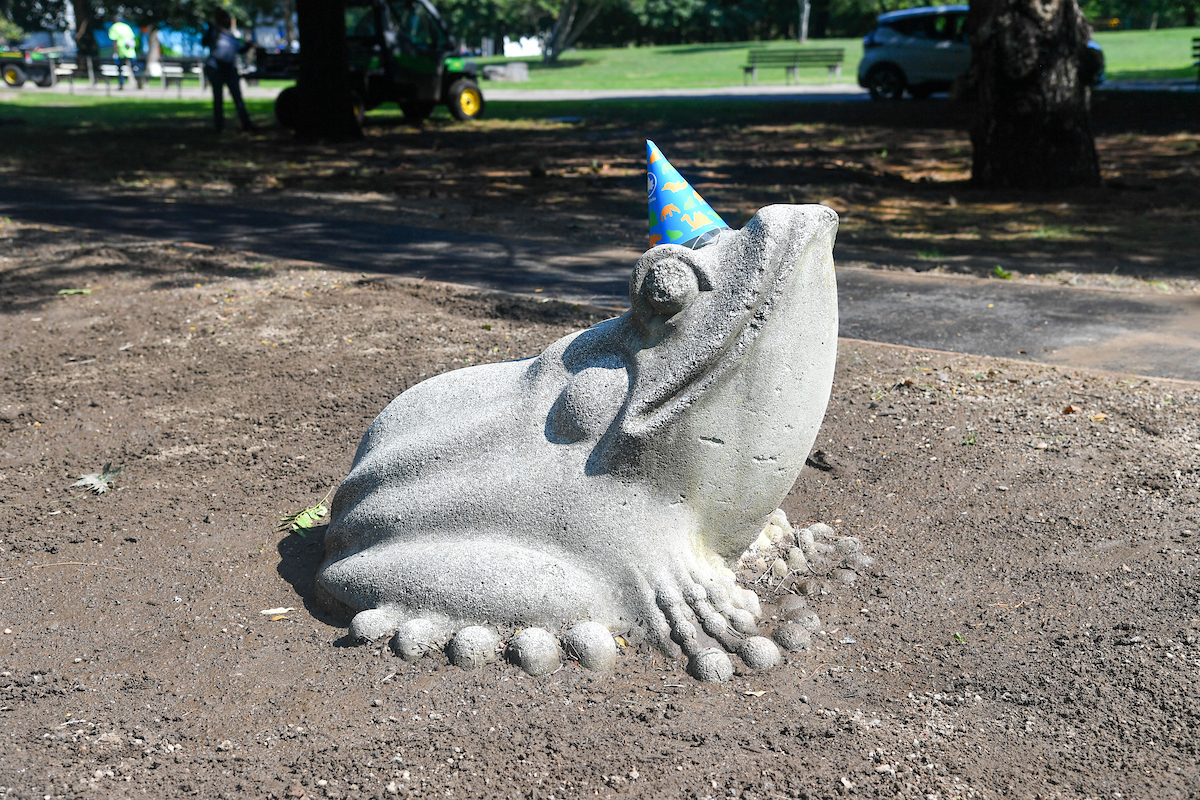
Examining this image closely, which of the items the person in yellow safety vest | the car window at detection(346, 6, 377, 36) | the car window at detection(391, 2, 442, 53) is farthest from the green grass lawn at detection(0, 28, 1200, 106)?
the car window at detection(391, 2, 442, 53)

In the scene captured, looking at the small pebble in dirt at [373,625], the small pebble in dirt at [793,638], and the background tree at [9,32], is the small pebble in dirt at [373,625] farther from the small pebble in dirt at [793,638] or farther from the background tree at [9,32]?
the background tree at [9,32]

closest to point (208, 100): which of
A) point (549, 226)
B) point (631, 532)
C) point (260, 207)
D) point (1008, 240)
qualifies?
point (260, 207)

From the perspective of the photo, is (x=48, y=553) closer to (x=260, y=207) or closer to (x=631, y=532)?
(x=631, y=532)

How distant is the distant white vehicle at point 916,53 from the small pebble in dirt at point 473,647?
21.7 m

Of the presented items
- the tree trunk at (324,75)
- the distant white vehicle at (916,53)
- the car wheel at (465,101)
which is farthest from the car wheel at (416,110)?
the distant white vehicle at (916,53)

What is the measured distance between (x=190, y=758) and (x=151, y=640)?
752 millimetres

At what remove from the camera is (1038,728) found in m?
2.77

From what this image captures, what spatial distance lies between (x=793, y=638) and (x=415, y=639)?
3.89 feet

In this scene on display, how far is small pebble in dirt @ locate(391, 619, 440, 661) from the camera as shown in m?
3.07

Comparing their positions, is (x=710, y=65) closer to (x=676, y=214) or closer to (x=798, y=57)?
(x=798, y=57)

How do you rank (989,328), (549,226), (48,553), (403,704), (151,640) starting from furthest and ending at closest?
(549,226)
(989,328)
(48,553)
(151,640)
(403,704)

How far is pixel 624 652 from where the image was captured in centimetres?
309

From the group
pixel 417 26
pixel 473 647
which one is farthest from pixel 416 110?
pixel 473 647

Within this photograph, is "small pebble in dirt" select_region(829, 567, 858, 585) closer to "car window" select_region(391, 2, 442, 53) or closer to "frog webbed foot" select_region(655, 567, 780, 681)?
"frog webbed foot" select_region(655, 567, 780, 681)
